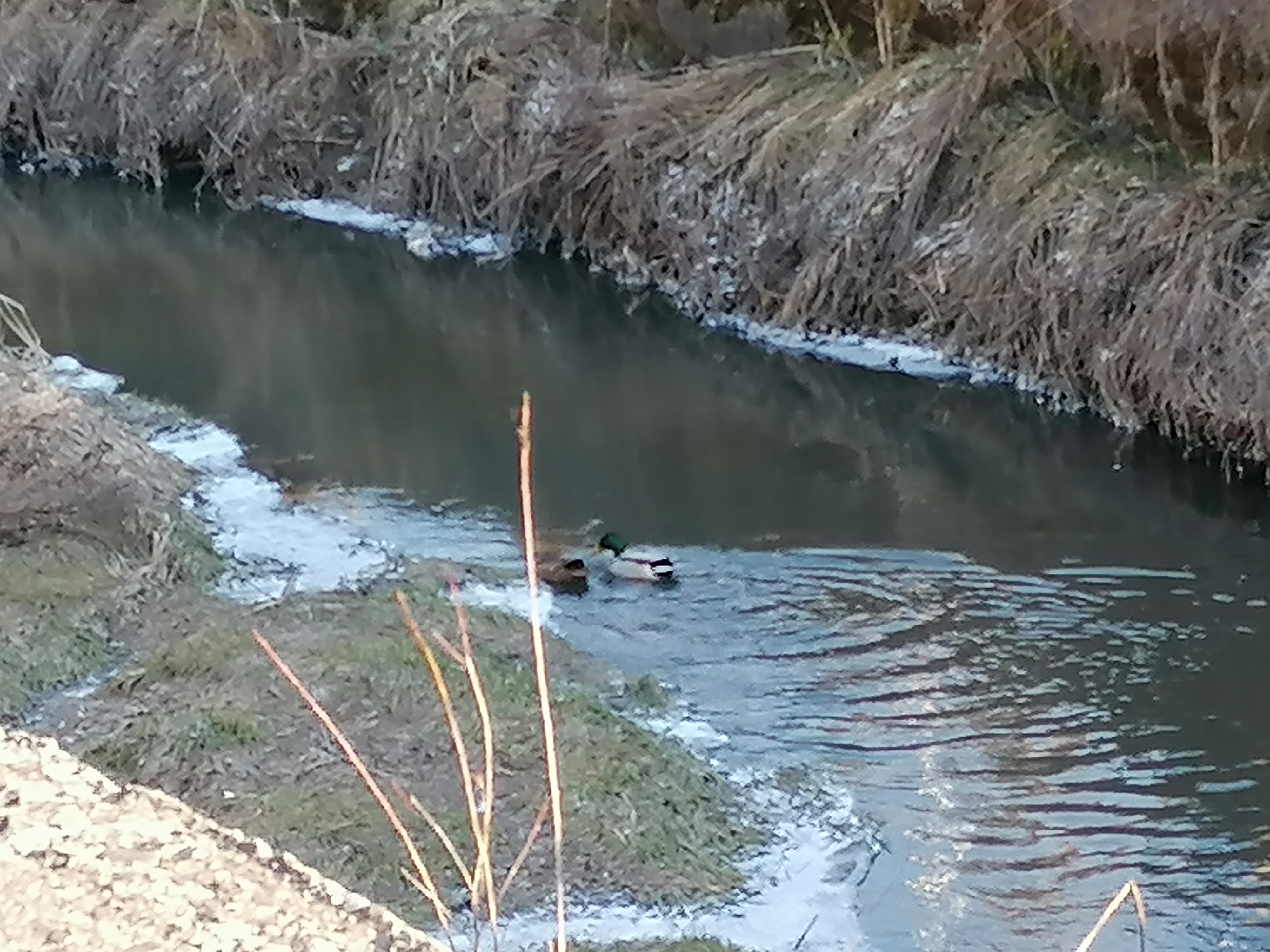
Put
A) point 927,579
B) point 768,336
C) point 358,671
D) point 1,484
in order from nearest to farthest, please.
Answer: point 358,671 < point 1,484 < point 927,579 < point 768,336

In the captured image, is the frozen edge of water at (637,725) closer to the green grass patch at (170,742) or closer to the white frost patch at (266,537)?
the white frost patch at (266,537)

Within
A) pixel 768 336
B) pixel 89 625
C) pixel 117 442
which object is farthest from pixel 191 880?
pixel 768 336

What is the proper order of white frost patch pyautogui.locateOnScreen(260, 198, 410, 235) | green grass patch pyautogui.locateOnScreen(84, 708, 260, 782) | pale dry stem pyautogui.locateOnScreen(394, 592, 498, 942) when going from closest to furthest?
pale dry stem pyautogui.locateOnScreen(394, 592, 498, 942) < green grass patch pyautogui.locateOnScreen(84, 708, 260, 782) < white frost patch pyautogui.locateOnScreen(260, 198, 410, 235)

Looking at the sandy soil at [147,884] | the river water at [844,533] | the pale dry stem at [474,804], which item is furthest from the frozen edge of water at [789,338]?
the sandy soil at [147,884]

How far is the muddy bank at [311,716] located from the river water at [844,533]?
449 mm

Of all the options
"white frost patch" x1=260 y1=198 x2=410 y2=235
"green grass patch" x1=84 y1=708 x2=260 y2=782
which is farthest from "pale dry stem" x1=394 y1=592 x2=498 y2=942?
"white frost patch" x1=260 y1=198 x2=410 y2=235

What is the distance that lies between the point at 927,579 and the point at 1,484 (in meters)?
3.19

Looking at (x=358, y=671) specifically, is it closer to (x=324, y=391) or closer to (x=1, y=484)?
(x=1, y=484)

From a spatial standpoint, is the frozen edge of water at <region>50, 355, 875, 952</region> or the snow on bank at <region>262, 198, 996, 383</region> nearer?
the frozen edge of water at <region>50, 355, 875, 952</region>

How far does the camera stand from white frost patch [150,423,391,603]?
5.91 metres

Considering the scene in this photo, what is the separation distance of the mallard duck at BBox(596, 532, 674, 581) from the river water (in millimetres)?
62

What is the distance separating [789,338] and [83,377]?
3486 mm

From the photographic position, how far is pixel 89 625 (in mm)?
5305

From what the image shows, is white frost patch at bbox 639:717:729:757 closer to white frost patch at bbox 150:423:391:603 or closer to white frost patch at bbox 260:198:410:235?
white frost patch at bbox 150:423:391:603
